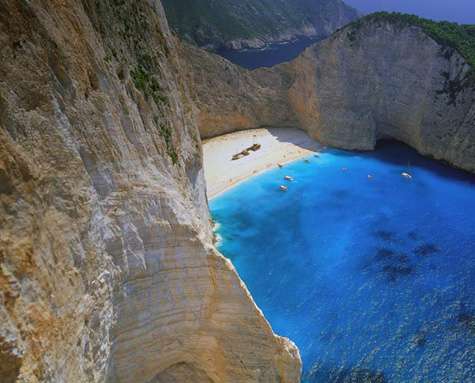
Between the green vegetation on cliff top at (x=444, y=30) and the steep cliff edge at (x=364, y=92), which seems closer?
the green vegetation on cliff top at (x=444, y=30)

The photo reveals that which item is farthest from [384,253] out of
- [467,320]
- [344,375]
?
[344,375]

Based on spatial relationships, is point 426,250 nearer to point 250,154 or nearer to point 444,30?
point 250,154

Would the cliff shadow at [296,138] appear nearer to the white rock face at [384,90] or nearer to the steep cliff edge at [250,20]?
the white rock face at [384,90]

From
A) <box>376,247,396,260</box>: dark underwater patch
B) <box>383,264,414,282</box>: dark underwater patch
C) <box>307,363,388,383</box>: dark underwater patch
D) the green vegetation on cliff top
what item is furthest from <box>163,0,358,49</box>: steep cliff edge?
<box>307,363,388,383</box>: dark underwater patch

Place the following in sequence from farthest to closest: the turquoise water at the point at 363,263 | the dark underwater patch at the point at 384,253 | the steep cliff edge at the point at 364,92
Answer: the steep cliff edge at the point at 364,92 < the dark underwater patch at the point at 384,253 < the turquoise water at the point at 363,263

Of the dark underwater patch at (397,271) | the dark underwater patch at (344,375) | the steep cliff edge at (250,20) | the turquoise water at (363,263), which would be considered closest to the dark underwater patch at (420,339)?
the turquoise water at (363,263)

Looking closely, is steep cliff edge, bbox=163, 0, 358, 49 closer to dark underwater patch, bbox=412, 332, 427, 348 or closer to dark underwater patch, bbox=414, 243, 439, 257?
dark underwater patch, bbox=414, 243, 439, 257

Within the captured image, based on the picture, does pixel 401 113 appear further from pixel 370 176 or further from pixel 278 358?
pixel 278 358
